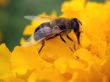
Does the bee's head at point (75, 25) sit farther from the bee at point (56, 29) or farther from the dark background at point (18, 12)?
the dark background at point (18, 12)

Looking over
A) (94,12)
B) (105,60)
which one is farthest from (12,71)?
(94,12)

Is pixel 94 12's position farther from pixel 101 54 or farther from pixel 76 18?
pixel 101 54

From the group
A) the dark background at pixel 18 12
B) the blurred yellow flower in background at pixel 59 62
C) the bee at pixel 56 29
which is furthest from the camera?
the dark background at pixel 18 12

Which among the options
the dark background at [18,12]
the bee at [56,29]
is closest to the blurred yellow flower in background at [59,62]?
the bee at [56,29]

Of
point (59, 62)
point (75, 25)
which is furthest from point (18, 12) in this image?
point (59, 62)

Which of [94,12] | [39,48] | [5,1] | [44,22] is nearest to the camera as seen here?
[39,48]

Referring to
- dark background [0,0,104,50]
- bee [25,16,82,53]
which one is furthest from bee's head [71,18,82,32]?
dark background [0,0,104,50]
